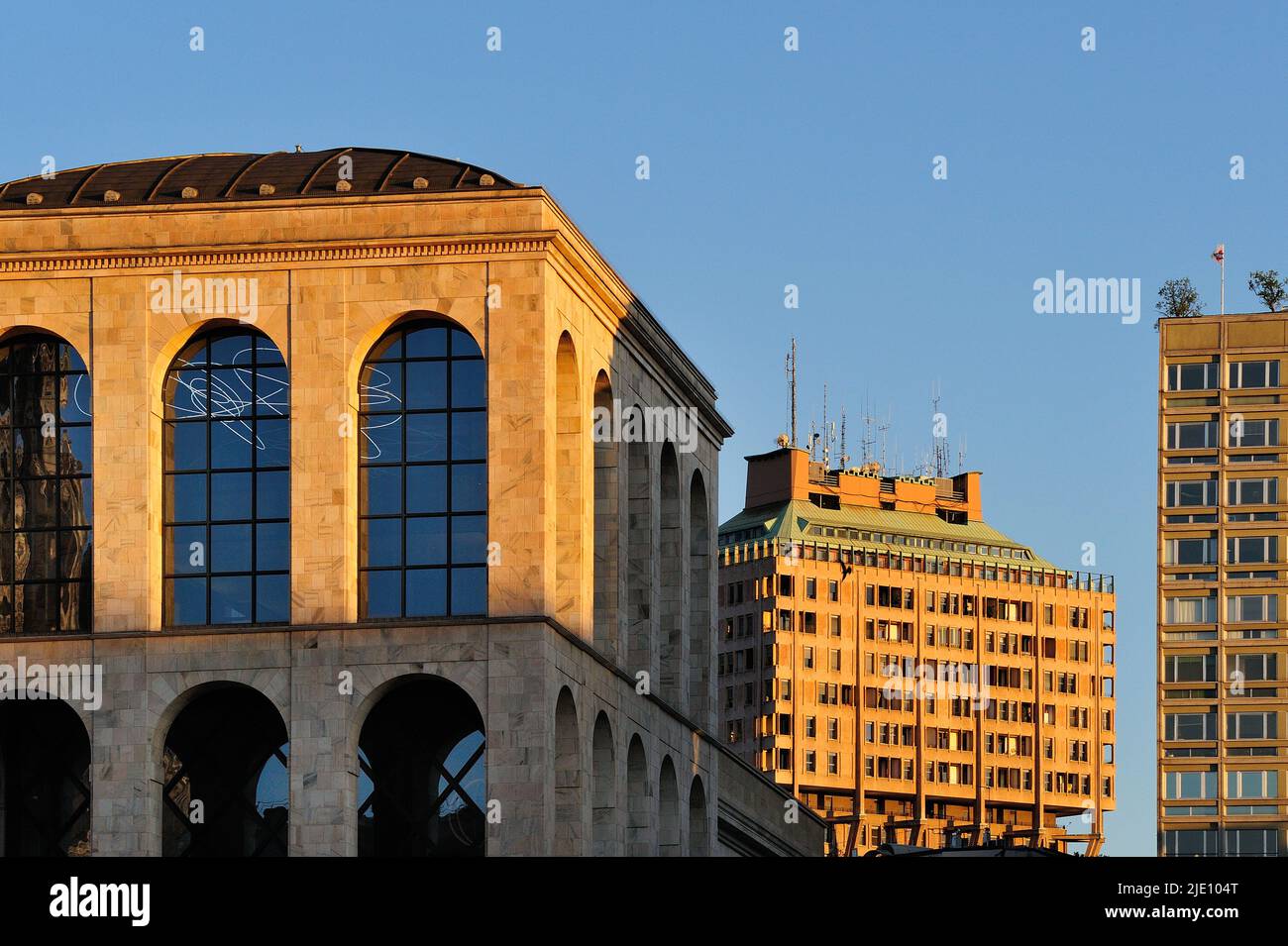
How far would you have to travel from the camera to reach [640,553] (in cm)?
9506

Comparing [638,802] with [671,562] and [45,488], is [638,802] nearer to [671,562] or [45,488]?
[671,562]

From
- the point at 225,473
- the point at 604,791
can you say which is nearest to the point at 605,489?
the point at 604,791

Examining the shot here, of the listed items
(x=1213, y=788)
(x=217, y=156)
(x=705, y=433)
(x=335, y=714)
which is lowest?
(x=1213, y=788)

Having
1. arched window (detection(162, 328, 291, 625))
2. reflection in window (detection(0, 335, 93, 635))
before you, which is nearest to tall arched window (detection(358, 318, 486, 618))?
arched window (detection(162, 328, 291, 625))

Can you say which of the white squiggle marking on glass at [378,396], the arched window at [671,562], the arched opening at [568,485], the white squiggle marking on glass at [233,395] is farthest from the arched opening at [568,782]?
the arched window at [671,562]

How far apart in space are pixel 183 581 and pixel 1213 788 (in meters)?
86.1

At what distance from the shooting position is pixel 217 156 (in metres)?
92.8

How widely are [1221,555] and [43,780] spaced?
86.6m

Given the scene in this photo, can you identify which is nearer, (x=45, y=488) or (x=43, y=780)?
(x=45, y=488)

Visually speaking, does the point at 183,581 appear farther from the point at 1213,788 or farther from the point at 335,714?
the point at 1213,788

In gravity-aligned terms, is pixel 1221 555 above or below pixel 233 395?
below

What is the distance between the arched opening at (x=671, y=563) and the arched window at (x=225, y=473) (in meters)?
17.3
